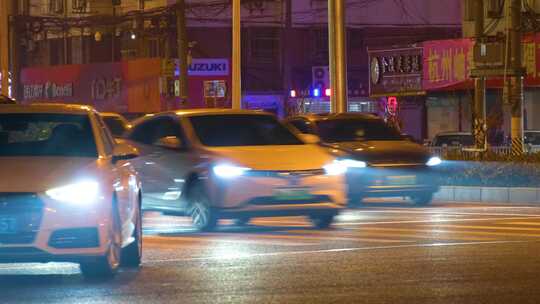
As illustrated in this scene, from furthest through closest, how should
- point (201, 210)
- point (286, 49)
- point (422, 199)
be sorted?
point (286, 49) < point (422, 199) < point (201, 210)

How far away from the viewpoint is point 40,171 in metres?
11.2

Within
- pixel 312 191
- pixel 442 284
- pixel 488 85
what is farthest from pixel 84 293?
pixel 488 85

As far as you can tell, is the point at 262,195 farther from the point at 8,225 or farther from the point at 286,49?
the point at 286,49

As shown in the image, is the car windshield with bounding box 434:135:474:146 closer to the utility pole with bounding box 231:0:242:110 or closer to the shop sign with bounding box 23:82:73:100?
the utility pole with bounding box 231:0:242:110

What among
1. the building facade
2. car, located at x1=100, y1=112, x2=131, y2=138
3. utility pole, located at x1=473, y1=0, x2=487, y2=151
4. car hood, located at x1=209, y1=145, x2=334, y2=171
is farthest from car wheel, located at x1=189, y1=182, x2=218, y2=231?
the building facade

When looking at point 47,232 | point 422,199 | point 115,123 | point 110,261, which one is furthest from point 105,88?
point 47,232

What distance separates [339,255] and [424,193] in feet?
29.6

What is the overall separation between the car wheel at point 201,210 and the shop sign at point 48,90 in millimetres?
46818

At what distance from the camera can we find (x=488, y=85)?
4675 centimetres

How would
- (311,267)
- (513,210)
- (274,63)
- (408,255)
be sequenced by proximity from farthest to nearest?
(274,63) → (513,210) → (408,255) → (311,267)

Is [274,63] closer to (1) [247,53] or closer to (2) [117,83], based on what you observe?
(1) [247,53]

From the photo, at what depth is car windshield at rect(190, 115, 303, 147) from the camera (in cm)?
1778

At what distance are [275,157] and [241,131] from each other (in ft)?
4.39

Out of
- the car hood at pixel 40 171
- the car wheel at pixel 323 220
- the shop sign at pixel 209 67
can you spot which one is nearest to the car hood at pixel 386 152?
the car wheel at pixel 323 220
